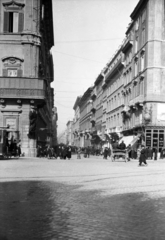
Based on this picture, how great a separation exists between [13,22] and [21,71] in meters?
4.61

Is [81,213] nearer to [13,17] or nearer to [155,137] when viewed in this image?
[13,17]

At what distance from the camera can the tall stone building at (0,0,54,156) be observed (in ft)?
116

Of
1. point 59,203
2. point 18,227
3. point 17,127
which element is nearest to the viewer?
point 18,227

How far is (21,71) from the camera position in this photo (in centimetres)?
3606

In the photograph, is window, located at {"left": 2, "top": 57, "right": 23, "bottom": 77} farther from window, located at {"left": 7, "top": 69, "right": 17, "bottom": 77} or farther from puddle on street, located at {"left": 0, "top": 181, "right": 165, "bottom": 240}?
puddle on street, located at {"left": 0, "top": 181, "right": 165, "bottom": 240}

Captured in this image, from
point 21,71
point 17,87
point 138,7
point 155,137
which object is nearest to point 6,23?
point 21,71

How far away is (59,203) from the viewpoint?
9297 millimetres

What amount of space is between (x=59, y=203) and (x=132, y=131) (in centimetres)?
4345

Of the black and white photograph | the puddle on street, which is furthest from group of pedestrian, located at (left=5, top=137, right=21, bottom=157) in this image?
the puddle on street

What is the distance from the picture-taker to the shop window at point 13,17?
3619 cm

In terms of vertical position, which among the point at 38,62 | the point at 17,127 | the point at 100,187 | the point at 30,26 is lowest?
the point at 100,187

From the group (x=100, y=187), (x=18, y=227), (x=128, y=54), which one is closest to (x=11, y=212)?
(x=18, y=227)

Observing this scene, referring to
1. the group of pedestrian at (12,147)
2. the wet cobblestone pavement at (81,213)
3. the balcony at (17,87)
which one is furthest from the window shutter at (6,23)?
the wet cobblestone pavement at (81,213)

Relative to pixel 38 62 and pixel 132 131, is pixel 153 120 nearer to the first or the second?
pixel 132 131
